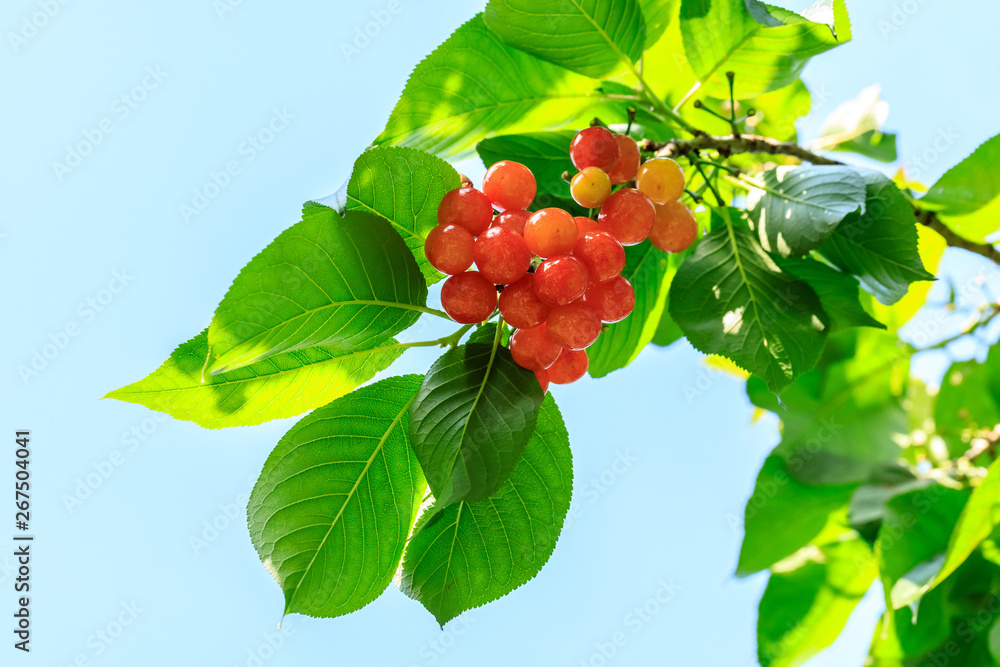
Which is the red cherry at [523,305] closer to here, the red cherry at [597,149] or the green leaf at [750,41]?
the red cherry at [597,149]

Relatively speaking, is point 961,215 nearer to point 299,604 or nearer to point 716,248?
point 716,248

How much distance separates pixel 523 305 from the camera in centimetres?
57

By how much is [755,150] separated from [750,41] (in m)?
0.12

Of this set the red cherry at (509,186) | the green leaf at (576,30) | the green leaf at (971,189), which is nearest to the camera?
Answer: the red cherry at (509,186)

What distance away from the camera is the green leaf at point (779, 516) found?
1276 mm

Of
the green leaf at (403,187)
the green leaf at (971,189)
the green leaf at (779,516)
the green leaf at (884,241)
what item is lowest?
the green leaf at (779,516)

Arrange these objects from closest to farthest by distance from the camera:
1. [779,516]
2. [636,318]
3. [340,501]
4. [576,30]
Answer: [340,501] < [576,30] < [636,318] < [779,516]

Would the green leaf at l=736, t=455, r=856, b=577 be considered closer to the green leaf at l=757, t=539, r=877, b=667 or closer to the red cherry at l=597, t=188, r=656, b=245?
the green leaf at l=757, t=539, r=877, b=667

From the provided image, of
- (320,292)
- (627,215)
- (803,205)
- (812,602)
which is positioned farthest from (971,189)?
(320,292)

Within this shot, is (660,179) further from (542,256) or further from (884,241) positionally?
(884,241)

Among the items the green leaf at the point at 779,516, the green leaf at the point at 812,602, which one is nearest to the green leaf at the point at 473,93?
the green leaf at the point at 779,516

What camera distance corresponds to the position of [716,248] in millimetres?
814

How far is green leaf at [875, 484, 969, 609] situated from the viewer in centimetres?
116

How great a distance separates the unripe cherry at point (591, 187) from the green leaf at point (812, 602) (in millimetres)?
1025
